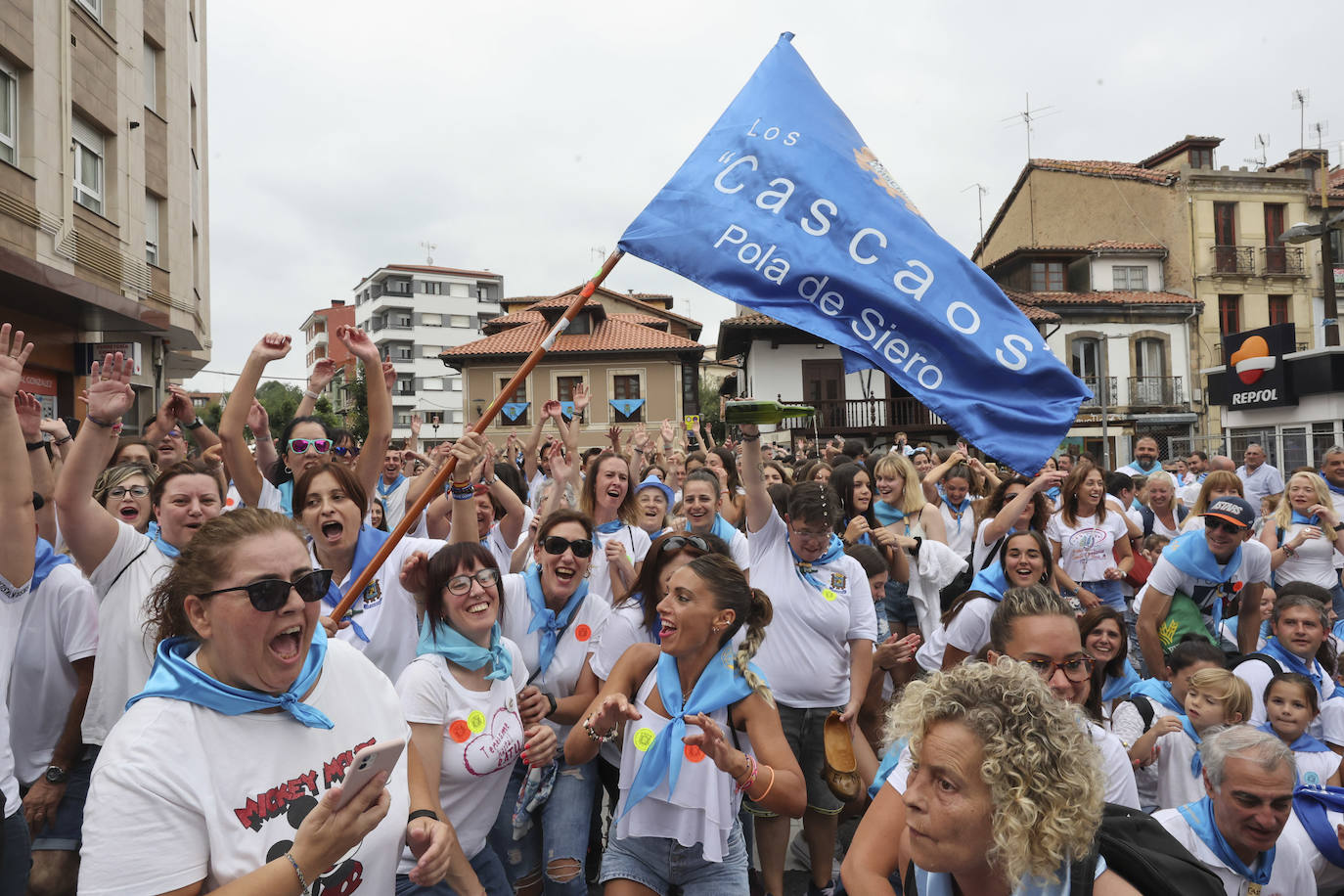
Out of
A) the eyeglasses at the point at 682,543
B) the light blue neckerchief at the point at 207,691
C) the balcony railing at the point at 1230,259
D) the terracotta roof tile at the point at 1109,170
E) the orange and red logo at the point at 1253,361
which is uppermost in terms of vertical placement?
the terracotta roof tile at the point at 1109,170

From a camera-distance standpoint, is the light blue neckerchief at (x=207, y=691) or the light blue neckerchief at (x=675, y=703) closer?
the light blue neckerchief at (x=207, y=691)

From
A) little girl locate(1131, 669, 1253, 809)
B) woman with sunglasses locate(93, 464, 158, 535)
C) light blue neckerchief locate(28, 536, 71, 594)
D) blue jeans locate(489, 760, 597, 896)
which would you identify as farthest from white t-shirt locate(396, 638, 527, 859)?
little girl locate(1131, 669, 1253, 809)

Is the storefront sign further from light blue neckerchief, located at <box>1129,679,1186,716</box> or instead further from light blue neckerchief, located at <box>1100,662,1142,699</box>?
light blue neckerchief, located at <box>1129,679,1186,716</box>

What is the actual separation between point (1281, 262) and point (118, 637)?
46214mm

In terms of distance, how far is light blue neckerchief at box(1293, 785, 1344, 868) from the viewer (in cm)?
372

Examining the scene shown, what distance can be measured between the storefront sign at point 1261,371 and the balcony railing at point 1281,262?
18041mm

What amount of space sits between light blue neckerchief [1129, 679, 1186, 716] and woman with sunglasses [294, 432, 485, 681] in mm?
3465

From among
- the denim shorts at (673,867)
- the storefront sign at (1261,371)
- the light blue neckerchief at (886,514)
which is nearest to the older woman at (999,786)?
the denim shorts at (673,867)

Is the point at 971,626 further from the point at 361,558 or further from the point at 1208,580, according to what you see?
the point at 361,558

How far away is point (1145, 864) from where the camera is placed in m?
2.10

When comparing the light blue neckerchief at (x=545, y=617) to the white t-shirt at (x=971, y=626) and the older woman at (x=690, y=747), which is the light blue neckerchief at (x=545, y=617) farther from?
the white t-shirt at (x=971, y=626)

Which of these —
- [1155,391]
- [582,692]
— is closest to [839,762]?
[582,692]

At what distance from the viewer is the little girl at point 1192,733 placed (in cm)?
421

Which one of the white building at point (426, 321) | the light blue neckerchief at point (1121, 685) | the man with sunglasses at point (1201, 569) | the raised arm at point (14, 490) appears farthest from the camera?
the white building at point (426, 321)
